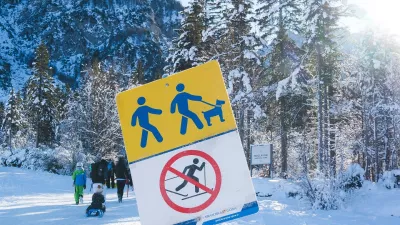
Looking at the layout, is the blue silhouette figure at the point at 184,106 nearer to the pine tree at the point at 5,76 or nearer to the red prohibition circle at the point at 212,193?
the red prohibition circle at the point at 212,193

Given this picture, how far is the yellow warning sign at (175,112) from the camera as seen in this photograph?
233 cm

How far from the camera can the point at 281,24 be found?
2800cm

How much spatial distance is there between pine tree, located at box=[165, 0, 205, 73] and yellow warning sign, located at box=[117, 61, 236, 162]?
22.8 meters

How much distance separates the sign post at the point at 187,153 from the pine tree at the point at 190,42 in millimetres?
22802

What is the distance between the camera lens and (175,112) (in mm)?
2354

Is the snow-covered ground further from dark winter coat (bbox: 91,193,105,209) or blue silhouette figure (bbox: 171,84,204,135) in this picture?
blue silhouette figure (bbox: 171,84,204,135)

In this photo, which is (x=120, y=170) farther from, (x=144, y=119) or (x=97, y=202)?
(x=144, y=119)

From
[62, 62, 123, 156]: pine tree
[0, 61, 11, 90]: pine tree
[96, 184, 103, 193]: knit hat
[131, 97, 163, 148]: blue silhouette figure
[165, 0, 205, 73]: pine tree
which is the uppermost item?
[0, 61, 11, 90]: pine tree

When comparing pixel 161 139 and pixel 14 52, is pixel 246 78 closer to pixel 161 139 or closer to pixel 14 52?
pixel 161 139

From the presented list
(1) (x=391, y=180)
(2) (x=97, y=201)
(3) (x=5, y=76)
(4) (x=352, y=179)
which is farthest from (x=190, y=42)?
(3) (x=5, y=76)

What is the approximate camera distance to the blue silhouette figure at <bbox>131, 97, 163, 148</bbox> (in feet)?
7.70

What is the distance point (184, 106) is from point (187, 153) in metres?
0.29

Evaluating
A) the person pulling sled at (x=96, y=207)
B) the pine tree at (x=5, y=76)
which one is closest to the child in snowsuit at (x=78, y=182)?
the person pulling sled at (x=96, y=207)

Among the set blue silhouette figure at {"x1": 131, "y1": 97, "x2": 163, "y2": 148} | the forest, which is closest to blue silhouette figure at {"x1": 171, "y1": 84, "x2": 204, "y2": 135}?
blue silhouette figure at {"x1": 131, "y1": 97, "x2": 163, "y2": 148}
